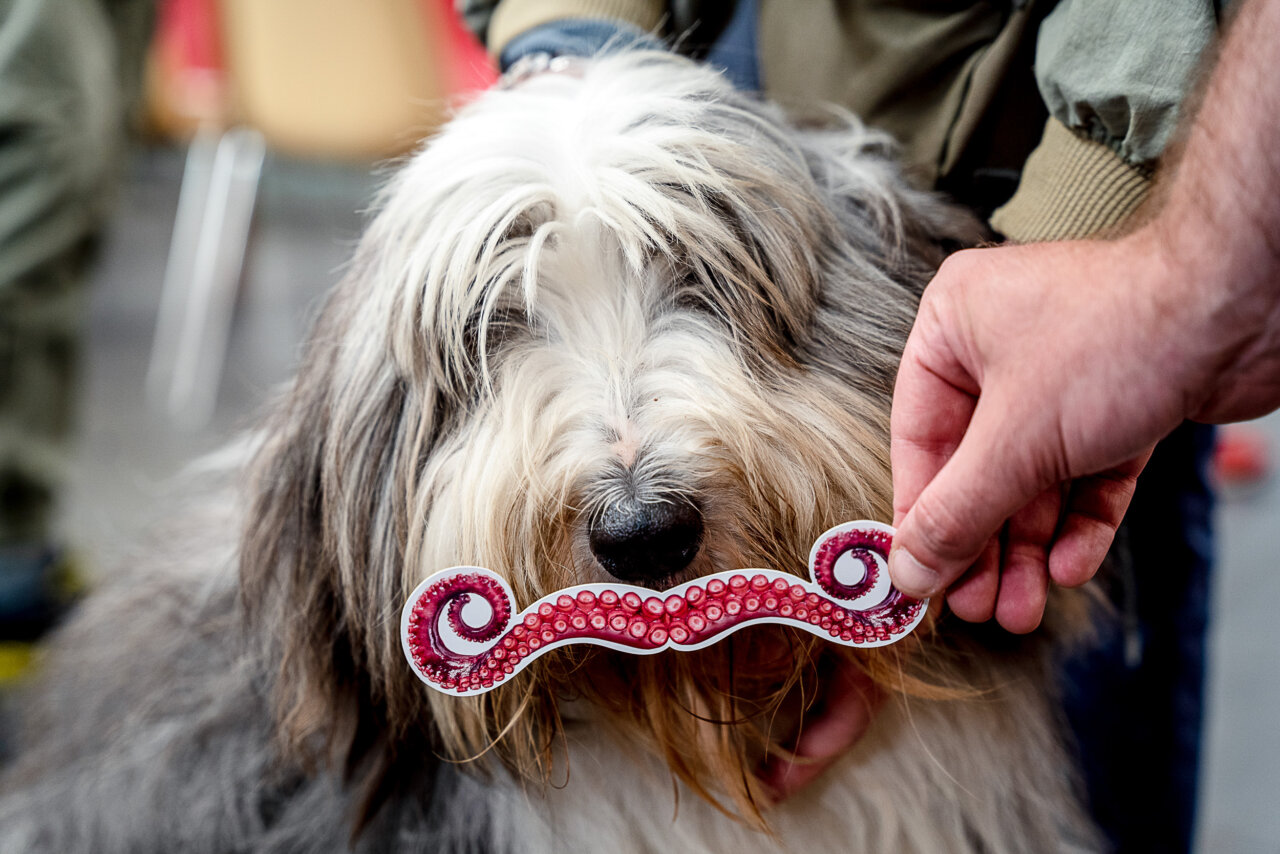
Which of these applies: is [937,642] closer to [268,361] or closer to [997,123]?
[997,123]

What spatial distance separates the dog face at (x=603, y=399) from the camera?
3.09ft

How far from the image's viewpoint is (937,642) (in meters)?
1.10

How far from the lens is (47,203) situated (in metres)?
2.08

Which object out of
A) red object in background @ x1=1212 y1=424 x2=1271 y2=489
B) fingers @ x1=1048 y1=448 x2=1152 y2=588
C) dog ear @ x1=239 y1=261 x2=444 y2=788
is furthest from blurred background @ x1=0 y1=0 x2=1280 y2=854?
fingers @ x1=1048 y1=448 x2=1152 y2=588

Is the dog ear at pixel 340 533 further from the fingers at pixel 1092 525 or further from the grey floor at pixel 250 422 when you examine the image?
the fingers at pixel 1092 525

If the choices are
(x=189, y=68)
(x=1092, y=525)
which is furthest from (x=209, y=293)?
(x=1092, y=525)

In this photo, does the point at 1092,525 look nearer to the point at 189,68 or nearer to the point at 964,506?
the point at 964,506

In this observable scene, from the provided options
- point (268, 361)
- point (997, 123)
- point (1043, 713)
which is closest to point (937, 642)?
point (1043, 713)

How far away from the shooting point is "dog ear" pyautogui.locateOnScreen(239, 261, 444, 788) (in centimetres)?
109

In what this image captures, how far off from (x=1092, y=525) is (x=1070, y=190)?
1.15 ft

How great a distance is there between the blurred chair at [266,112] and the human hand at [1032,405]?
2.47 metres

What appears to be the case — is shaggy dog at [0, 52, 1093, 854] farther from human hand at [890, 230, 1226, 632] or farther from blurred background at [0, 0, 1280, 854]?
blurred background at [0, 0, 1280, 854]

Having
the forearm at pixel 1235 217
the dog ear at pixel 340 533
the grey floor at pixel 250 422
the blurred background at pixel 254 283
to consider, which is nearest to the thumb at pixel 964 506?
the forearm at pixel 1235 217

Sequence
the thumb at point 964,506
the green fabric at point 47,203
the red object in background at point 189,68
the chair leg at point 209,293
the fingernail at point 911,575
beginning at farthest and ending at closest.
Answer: the red object in background at point 189,68 < the chair leg at point 209,293 < the green fabric at point 47,203 < the fingernail at point 911,575 < the thumb at point 964,506
